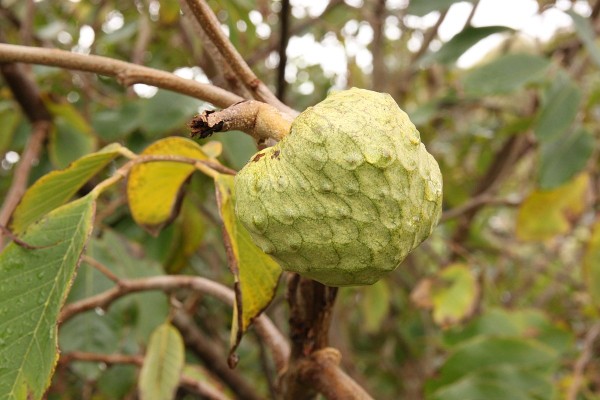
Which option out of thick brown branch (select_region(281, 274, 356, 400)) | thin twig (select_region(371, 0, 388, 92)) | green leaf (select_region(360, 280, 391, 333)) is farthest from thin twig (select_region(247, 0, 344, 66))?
thick brown branch (select_region(281, 274, 356, 400))

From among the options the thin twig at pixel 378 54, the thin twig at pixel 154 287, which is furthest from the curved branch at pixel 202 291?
the thin twig at pixel 378 54

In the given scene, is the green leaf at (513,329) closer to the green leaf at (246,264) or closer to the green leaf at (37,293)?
the green leaf at (246,264)

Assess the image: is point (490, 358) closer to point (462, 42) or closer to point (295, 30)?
point (462, 42)

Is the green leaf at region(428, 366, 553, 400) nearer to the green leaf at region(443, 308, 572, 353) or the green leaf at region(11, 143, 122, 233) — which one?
the green leaf at region(443, 308, 572, 353)

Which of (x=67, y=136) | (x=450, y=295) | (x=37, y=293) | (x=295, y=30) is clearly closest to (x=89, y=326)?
(x=67, y=136)

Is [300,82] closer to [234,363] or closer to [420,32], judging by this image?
[420,32]

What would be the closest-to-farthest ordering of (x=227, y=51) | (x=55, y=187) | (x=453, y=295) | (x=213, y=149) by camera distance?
(x=227, y=51) → (x=55, y=187) → (x=213, y=149) → (x=453, y=295)
